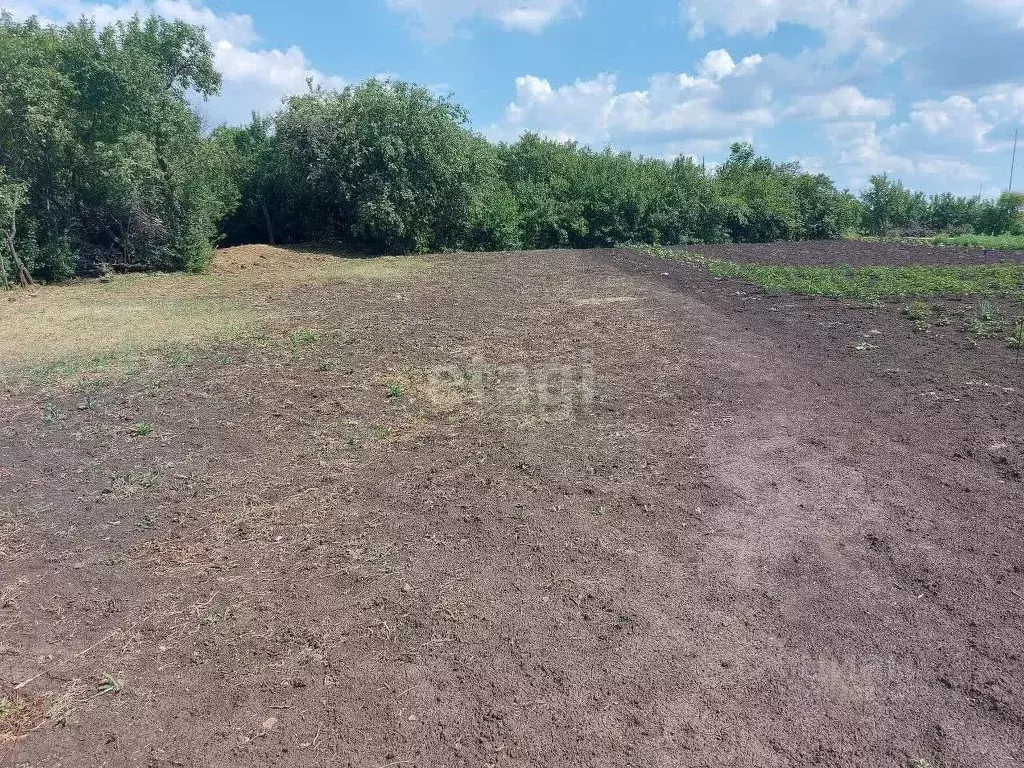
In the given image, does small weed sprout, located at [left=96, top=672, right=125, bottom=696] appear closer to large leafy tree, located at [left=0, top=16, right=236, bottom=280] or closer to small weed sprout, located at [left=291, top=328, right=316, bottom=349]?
small weed sprout, located at [left=291, top=328, right=316, bottom=349]

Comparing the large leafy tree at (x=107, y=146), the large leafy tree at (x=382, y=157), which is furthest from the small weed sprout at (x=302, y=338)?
the large leafy tree at (x=382, y=157)

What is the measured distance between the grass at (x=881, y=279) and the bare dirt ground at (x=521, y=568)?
473cm

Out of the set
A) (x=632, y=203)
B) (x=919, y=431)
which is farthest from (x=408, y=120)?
(x=919, y=431)

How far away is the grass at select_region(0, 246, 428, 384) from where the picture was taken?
839 centimetres

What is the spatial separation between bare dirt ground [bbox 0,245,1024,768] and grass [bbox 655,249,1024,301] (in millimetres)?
4732

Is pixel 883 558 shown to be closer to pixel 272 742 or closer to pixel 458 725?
pixel 458 725

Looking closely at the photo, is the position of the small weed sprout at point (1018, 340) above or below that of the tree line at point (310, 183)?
below

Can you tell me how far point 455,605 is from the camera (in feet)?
11.5

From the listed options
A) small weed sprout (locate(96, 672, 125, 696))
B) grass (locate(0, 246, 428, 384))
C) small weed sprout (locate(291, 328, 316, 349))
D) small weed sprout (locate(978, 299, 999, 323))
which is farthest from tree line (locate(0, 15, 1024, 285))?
small weed sprout (locate(978, 299, 999, 323))

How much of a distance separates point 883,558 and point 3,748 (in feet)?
13.7

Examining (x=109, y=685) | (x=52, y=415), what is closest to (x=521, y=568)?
(x=109, y=685)

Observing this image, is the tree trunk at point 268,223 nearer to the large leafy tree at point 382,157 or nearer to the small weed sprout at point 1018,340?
the large leafy tree at point 382,157

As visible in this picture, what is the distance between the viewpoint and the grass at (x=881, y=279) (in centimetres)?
1177

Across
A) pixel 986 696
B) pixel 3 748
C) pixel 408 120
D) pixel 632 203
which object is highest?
pixel 408 120
